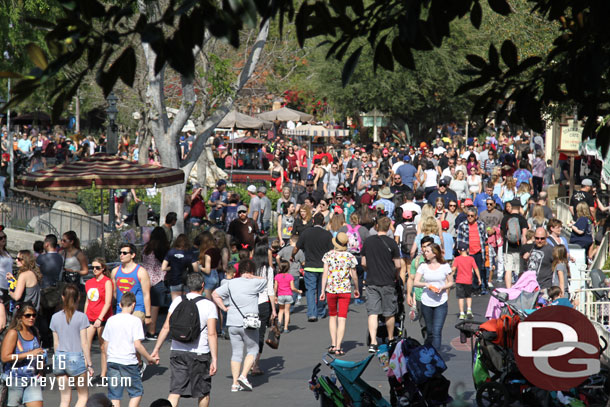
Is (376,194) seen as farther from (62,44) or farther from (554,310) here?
(62,44)

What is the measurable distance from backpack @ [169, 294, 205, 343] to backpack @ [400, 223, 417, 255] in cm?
709

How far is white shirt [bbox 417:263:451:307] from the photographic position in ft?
37.8

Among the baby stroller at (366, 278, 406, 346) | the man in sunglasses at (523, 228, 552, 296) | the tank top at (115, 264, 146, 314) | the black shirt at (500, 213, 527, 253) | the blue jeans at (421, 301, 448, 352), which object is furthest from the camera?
the black shirt at (500, 213, 527, 253)

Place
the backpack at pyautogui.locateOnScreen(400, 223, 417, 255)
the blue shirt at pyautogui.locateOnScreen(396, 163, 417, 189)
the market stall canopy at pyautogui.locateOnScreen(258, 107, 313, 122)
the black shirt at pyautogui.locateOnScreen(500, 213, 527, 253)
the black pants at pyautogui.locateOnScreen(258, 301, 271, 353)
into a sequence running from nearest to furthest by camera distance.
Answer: the black pants at pyautogui.locateOnScreen(258, 301, 271, 353), the backpack at pyautogui.locateOnScreen(400, 223, 417, 255), the black shirt at pyautogui.locateOnScreen(500, 213, 527, 253), the blue shirt at pyautogui.locateOnScreen(396, 163, 417, 189), the market stall canopy at pyautogui.locateOnScreen(258, 107, 313, 122)

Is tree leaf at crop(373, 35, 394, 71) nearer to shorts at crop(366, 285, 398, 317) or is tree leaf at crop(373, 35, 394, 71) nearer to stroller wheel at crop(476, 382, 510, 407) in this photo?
stroller wheel at crop(476, 382, 510, 407)

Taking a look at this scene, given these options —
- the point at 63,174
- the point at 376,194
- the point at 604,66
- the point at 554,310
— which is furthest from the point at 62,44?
the point at 376,194

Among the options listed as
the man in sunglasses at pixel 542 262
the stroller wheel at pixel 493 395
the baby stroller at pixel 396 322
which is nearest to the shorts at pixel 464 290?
the man in sunglasses at pixel 542 262

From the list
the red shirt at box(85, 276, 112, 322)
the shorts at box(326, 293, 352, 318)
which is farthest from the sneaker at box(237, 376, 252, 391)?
the shorts at box(326, 293, 352, 318)

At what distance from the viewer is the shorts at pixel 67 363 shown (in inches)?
361

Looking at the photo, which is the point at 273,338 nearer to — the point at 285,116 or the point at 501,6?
the point at 501,6

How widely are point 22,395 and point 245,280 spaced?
2.79 metres

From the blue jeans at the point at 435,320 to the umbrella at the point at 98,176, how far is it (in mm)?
5462

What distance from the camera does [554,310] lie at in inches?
304

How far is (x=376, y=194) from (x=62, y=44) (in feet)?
58.1
